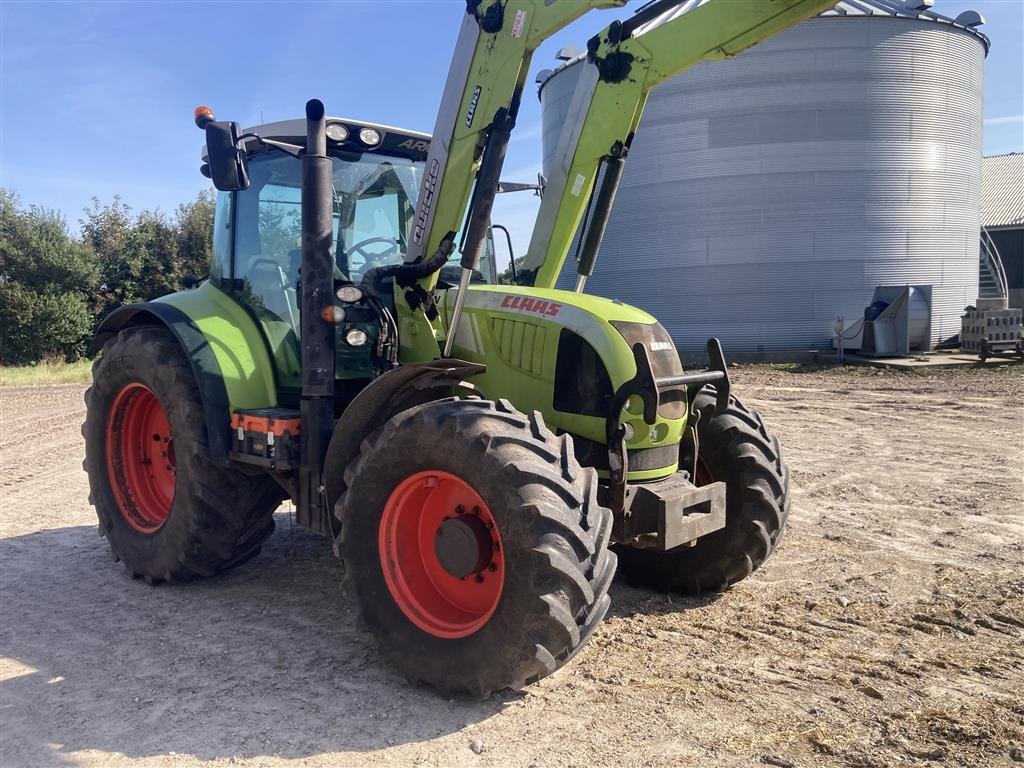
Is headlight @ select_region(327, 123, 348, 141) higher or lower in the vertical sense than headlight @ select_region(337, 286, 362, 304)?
higher

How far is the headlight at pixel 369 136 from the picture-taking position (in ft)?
14.9

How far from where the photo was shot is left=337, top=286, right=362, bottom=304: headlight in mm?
4250

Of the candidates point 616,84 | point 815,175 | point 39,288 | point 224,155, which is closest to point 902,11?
point 815,175

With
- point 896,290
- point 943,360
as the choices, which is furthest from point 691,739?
point 896,290

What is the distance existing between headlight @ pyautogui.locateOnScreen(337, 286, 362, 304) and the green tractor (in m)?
0.05

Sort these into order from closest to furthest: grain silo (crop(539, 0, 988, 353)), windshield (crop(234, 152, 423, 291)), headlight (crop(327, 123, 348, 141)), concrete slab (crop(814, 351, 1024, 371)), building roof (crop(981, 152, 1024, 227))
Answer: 1. headlight (crop(327, 123, 348, 141))
2. windshield (crop(234, 152, 423, 291))
3. concrete slab (crop(814, 351, 1024, 371))
4. grain silo (crop(539, 0, 988, 353))
5. building roof (crop(981, 152, 1024, 227))

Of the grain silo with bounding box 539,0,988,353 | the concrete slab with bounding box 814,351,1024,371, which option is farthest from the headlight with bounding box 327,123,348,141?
the grain silo with bounding box 539,0,988,353

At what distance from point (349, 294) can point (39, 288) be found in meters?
23.6

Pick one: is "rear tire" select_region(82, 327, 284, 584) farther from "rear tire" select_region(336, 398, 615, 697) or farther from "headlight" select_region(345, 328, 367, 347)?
"rear tire" select_region(336, 398, 615, 697)

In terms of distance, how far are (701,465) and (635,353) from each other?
1.18m

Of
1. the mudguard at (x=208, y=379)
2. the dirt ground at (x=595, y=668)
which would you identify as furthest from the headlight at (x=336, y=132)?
the dirt ground at (x=595, y=668)

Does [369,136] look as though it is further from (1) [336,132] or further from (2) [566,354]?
(2) [566,354]

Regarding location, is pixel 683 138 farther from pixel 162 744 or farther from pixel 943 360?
pixel 162 744

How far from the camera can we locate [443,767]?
2.88 m
